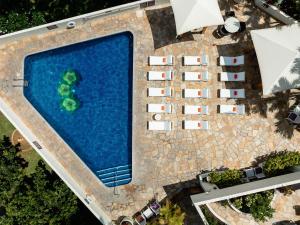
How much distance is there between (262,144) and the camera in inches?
896

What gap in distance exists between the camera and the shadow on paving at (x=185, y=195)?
22.5m

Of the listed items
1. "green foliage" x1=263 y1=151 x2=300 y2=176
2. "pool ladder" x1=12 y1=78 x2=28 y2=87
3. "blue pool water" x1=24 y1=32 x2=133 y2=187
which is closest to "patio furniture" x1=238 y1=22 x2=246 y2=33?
"blue pool water" x1=24 y1=32 x2=133 y2=187

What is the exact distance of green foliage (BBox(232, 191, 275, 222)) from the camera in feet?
67.1

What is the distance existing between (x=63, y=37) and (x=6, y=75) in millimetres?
3670

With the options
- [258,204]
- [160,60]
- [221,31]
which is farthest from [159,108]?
[258,204]

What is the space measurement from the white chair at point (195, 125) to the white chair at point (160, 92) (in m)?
1.74

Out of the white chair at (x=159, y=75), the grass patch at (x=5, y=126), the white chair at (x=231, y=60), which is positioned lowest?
the grass patch at (x=5, y=126)

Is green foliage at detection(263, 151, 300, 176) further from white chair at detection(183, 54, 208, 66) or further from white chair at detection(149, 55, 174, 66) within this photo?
white chair at detection(149, 55, 174, 66)

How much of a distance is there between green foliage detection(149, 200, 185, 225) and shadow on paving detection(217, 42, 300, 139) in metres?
6.51

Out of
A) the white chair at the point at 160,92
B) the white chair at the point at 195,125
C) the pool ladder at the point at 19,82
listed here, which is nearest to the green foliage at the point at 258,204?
the white chair at the point at 195,125

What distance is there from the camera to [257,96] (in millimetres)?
22969

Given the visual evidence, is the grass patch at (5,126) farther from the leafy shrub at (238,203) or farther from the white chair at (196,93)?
the leafy shrub at (238,203)

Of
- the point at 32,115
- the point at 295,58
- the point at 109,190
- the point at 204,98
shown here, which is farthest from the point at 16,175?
the point at 295,58

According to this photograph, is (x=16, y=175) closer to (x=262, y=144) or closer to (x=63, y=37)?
(x=63, y=37)
